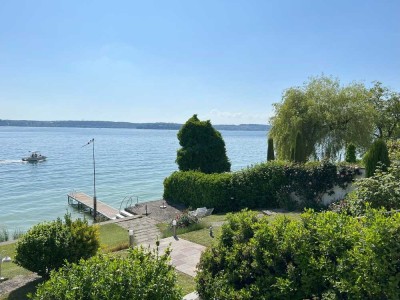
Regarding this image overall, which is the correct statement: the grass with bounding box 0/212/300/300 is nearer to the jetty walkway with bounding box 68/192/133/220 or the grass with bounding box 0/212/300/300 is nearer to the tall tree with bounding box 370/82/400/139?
the jetty walkway with bounding box 68/192/133/220

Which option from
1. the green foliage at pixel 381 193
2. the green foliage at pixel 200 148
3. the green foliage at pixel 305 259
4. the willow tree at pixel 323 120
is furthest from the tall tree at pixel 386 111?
the green foliage at pixel 305 259

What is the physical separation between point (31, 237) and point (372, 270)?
8008 millimetres

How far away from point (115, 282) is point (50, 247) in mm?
5307

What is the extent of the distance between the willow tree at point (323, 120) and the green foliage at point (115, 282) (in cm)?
2021

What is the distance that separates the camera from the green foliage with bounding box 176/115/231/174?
77.2 ft

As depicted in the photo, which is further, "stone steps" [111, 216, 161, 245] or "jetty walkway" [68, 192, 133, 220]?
"jetty walkway" [68, 192, 133, 220]

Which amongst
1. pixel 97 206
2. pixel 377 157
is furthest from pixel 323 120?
pixel 97 206

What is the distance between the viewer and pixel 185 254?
11.0 metres

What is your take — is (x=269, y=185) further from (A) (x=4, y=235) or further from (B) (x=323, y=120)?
(A) (x=4, y=235)

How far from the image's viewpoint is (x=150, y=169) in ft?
176

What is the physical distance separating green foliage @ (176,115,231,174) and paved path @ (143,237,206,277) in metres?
10.9

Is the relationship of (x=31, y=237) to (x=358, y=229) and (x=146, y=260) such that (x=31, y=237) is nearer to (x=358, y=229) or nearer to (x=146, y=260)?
(x=146, y=260)

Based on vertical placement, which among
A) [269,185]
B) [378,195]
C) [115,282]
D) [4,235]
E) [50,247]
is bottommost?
[4,235]

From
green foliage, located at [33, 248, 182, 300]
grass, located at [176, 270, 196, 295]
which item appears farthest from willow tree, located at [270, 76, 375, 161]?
green foliage, located at [33, 248, 182, 300]
